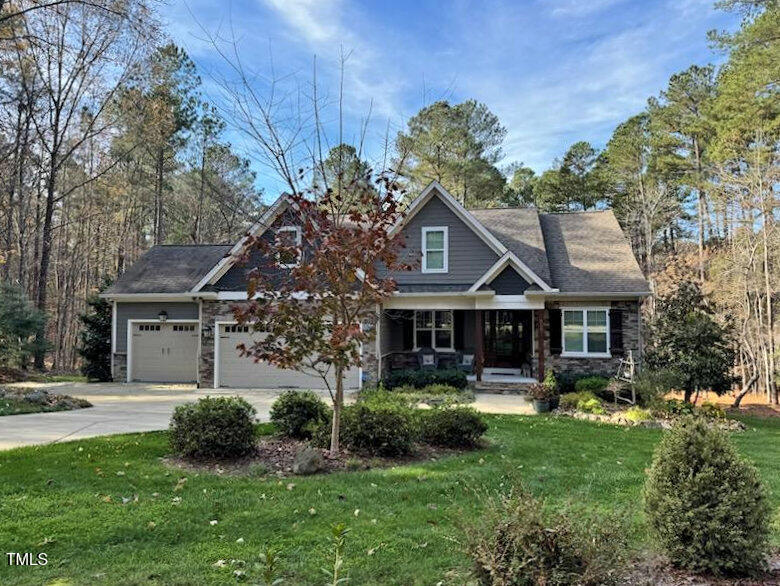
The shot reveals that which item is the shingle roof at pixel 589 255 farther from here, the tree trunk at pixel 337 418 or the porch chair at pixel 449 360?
the tree trunk at pixel 337 418

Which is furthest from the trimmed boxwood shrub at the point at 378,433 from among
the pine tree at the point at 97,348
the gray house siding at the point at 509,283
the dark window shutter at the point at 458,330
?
the pine tree at the point at 97,348

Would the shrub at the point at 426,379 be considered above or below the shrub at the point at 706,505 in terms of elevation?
below

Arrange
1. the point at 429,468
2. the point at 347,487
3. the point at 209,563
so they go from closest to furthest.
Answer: the point at 209,563, the point at 347,487, the point at 429,468

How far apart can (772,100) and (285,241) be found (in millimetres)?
21534

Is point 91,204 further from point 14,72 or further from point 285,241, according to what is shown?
point 285,241

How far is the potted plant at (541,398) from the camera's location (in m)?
11.6

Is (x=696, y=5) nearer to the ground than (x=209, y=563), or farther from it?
farther from it

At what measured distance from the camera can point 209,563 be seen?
12.0 ft

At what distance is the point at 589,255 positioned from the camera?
54.1ft

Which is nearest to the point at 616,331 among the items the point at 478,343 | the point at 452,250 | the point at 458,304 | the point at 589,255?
the point at 589,255

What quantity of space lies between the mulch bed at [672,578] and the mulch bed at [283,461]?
3284mm

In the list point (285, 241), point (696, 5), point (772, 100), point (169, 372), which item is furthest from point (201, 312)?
point (772, 100)

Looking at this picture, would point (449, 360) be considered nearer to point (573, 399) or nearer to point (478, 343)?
point (478, 343)

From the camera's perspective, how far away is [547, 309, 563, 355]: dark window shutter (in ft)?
50.1
